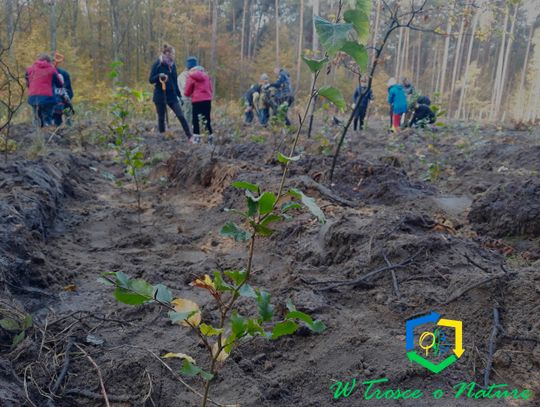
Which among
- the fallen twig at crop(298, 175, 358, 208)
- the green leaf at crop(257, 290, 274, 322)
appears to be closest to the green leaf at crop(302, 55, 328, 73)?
the green leaf at crop(257, 290, 274, 322)

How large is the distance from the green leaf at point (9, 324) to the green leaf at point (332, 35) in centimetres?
171

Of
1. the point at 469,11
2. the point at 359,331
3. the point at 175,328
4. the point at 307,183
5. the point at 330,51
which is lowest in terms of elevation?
the point at 175,328

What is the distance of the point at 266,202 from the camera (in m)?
1.13

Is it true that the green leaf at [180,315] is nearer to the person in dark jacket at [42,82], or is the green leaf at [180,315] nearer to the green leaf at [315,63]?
the green leaf at [315,63]

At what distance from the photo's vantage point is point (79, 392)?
167cm

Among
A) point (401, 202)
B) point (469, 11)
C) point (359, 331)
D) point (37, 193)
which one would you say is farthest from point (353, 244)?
point (469, 11)

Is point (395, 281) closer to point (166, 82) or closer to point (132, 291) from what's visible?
point (132, 291)

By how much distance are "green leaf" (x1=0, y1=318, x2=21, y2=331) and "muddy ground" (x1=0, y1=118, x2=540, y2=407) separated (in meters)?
0.05

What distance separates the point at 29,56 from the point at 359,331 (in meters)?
18.1

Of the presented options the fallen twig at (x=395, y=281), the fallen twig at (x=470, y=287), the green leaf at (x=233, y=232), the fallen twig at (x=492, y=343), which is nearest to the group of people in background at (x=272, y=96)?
the fallen twig at (x=395, y=281)

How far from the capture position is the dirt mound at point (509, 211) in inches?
136

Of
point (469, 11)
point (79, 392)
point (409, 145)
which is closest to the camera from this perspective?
point (79, 392)

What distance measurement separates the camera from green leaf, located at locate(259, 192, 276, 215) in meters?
1.11

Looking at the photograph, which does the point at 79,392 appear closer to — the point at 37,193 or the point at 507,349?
the point at 507,349
